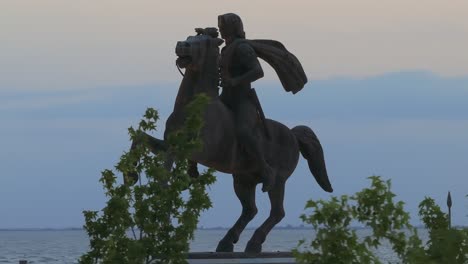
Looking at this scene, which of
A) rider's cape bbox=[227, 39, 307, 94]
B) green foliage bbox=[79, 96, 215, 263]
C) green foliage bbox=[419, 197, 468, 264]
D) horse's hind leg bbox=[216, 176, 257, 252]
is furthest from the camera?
rider's cape bbox=[227, 39, 307, 94]

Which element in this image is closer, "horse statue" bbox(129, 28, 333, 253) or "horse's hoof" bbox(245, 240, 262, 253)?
"horse statue" bbox(129, 28, 333, 253)

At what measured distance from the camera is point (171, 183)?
47.6 feet

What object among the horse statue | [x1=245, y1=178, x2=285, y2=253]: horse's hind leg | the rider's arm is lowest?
[x1=245, y1=178, x2=285, y2=253]: horse's hind leg

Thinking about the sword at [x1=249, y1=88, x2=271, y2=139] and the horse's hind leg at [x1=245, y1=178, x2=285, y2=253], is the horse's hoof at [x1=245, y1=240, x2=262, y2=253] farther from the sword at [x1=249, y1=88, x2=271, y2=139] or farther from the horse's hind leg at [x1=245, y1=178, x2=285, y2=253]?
the sword at [x1=249, y1=88, x2=271, y2=139]

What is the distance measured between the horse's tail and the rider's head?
1.66 meters

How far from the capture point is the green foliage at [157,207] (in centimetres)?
1434

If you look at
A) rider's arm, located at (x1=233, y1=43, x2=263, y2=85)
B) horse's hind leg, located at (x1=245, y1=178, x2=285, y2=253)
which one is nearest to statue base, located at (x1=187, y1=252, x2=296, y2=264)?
horse's hind leg, located at (x1=245, y1=178, x2=285, y2=253)

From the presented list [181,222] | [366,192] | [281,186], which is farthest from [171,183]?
[366,192]

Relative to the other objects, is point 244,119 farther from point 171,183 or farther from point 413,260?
point 413,260

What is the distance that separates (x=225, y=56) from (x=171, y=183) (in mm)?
2705

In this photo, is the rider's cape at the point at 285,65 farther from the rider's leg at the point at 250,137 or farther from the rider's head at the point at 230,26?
the rider's leg at the point at 250,137

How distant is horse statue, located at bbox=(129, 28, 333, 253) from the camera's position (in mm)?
16156

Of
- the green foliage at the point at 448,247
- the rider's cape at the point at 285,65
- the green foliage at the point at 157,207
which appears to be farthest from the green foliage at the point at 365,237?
the rider's cape at the point at 285,65

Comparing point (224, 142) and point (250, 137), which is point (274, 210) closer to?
point (250, 137)
